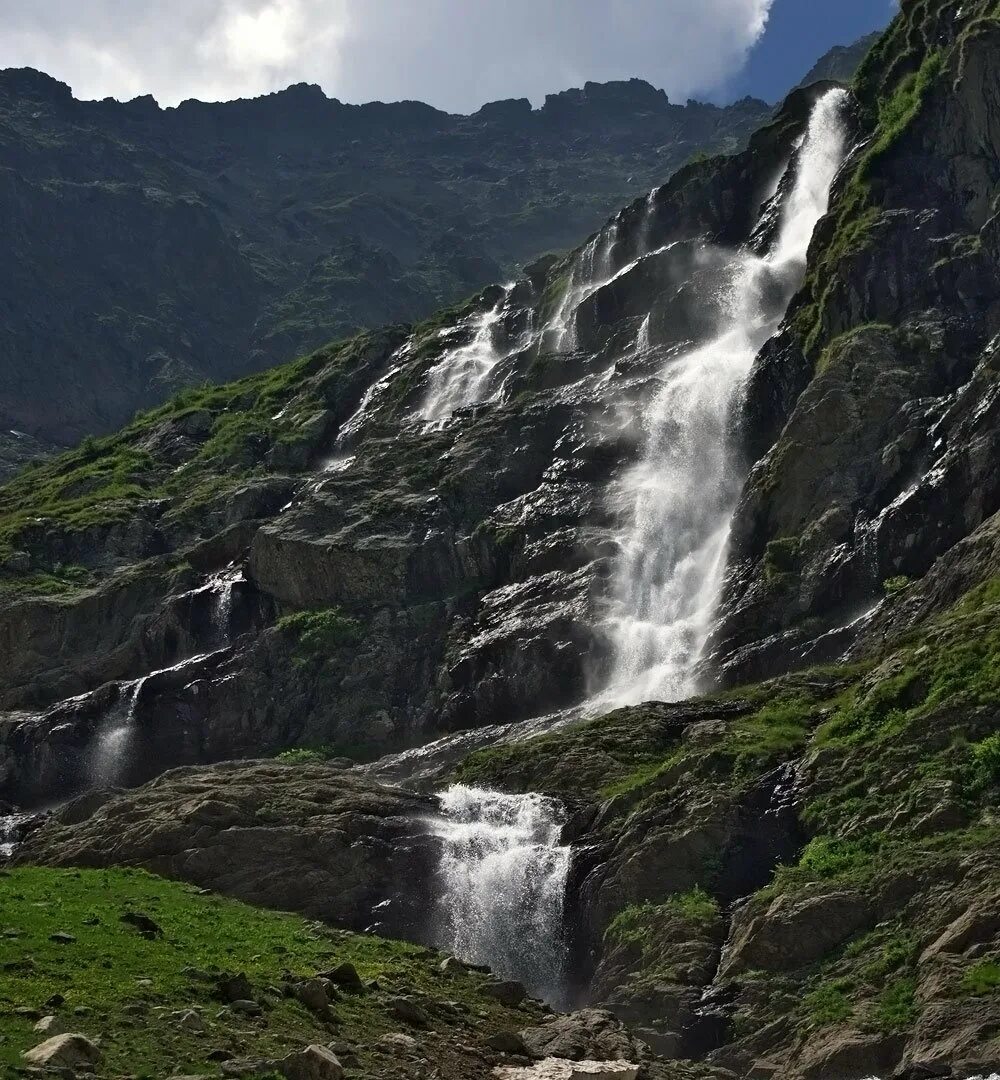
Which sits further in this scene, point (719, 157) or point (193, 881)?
point (719, 157)

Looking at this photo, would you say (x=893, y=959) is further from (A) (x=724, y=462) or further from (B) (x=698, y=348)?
(B) (x=698, y=348)

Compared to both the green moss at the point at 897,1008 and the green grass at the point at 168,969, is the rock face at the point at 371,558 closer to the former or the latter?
the green grass at the point at 168,969

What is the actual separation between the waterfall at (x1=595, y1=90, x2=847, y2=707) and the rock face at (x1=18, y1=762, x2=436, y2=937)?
634 inches

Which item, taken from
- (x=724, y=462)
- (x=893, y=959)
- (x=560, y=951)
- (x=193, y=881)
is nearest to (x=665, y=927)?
(x=560, y=951)

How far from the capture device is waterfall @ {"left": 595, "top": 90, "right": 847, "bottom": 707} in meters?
57.2

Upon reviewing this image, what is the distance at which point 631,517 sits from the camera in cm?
6706

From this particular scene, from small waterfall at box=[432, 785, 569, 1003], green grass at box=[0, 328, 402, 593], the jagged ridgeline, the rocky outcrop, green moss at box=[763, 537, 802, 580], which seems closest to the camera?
the jagged ridgeline

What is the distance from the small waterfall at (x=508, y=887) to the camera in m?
36.0

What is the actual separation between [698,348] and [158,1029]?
2494 inches

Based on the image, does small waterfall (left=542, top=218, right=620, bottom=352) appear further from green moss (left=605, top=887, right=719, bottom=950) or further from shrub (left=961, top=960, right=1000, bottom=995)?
shrub (left=961, top=960, right=1000, bottom=995)

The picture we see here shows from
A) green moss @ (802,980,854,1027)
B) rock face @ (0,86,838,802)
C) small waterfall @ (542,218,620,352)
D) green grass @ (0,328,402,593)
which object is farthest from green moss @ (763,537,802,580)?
green grass @ (0,328,402,593)

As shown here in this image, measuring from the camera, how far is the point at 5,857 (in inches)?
1727

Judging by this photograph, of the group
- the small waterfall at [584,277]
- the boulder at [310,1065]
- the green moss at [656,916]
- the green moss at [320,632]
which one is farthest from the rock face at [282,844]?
the small waterfall at [584,277]

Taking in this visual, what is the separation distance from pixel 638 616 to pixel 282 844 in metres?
24.7
